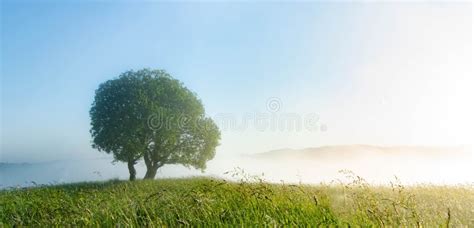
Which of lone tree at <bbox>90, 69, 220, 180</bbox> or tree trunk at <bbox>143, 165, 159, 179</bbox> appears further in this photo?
tree trunk at <bbox>143, 165, 159, 179</bbox>

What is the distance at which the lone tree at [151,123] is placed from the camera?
95.9 ft

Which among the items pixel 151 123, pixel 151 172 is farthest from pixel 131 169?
pixel 151 123

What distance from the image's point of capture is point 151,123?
29234mm

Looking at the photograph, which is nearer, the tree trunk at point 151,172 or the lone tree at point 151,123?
the lone tree at point 151,123

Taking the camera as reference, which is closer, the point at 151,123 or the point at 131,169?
the point at 151,123

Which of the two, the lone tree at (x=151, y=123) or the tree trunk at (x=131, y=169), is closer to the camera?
the lone tree at (x=151, y=123)

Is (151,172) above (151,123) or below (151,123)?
below

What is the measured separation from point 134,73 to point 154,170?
25.5 ft

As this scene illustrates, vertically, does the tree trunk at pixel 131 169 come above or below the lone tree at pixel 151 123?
below

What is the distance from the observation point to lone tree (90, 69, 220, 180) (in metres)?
29.2

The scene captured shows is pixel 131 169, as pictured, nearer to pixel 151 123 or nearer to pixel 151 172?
pixel 151 172

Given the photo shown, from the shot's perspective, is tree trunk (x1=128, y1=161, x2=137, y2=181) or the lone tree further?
tree trunk (x1=128, y1=161, x2=137, y2=181)

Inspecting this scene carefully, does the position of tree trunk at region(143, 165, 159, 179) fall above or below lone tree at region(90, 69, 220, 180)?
below

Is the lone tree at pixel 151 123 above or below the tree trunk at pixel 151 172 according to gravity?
above
